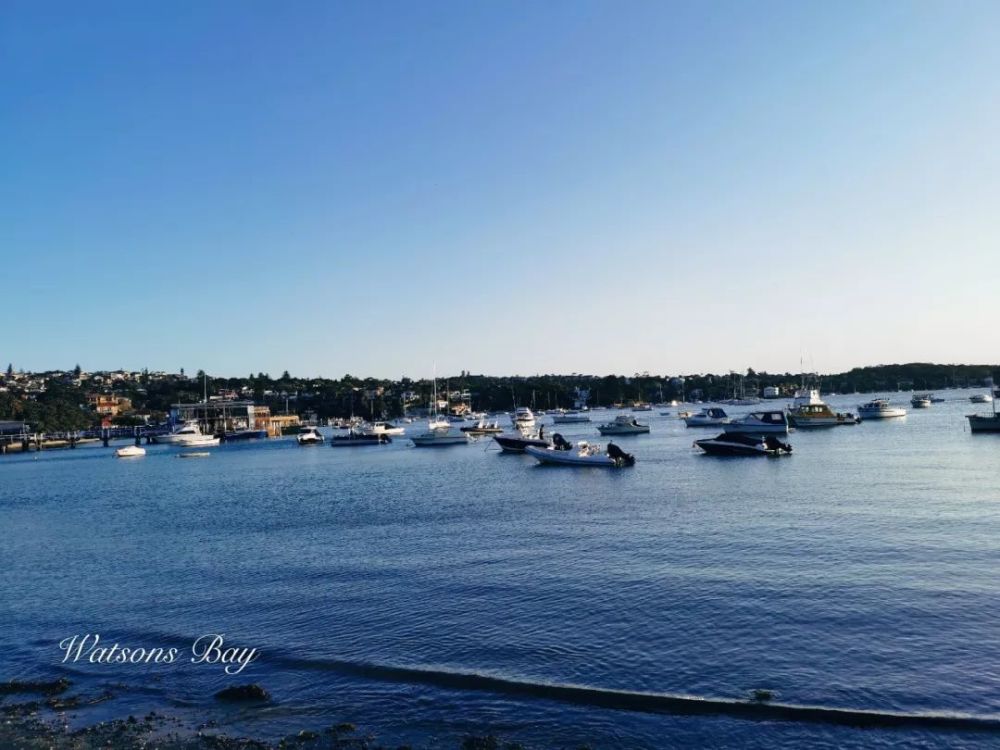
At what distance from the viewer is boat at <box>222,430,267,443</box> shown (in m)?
172

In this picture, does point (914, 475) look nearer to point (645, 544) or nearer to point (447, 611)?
point (645, 544)

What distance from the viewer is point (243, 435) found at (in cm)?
17575

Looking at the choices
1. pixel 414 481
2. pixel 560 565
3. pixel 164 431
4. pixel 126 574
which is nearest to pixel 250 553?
pixel 126 574

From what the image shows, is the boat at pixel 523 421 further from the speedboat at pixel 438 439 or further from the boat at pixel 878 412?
the boat at pixel 878 412

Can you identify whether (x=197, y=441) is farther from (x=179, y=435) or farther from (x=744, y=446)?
(x=744, y=446)

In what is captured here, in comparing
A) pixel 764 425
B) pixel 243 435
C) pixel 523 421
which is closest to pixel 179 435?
pixel 243 435

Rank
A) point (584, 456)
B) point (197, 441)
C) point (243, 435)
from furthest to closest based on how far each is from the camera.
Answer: point (243, 435)
point (197, 441)
point (584, 456)

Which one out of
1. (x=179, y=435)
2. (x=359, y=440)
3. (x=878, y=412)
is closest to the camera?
(x=878, y=412)

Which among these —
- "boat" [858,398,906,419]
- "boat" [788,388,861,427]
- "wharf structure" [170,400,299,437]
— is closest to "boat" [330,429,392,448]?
"wharf structure" [170,400,299,437]

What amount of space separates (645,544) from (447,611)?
10.7m

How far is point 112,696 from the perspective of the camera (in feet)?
50.6

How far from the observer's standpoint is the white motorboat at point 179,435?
15488 cm

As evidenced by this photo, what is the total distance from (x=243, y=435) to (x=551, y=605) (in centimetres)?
16654

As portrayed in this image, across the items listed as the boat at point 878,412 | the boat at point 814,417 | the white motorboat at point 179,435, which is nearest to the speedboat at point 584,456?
the boat at point 814,417
